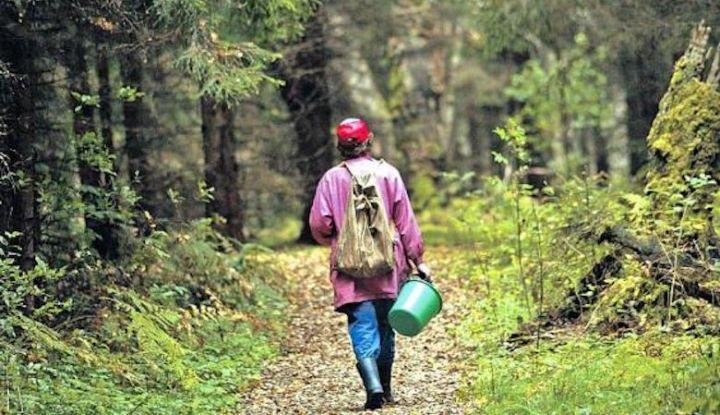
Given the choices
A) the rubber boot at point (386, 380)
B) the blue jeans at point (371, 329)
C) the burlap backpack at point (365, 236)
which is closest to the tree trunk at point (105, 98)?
the burlap backpack at point (365, 236)

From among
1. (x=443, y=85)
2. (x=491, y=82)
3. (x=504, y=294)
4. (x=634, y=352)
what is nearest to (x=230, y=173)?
(x=504, y=294)

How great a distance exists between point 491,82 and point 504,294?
22782 mm

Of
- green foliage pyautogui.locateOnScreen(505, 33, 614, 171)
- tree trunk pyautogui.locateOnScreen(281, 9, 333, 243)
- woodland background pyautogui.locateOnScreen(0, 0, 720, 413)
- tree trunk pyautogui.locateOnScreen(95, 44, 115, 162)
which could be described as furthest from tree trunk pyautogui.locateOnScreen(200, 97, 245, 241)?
green foliage pyautogui.locateOnScreen(505, 33, 614, 171)

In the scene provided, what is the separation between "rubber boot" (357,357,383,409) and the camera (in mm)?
7887

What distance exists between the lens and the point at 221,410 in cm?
816

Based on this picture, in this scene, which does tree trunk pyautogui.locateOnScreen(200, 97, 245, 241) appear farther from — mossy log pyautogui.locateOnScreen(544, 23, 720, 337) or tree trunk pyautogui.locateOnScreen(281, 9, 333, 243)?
mossy log pyautogui.locateOnScreen(544, 23, 720, 337)

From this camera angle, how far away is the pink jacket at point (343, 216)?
8.05 meters

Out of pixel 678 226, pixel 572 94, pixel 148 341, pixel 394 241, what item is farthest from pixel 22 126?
pixel 572 94

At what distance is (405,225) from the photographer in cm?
812

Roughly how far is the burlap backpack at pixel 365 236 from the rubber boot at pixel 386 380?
2.49 ft

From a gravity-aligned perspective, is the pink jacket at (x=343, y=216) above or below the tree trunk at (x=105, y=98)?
below

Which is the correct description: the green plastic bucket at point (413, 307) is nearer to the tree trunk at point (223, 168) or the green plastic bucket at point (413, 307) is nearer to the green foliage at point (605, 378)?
the green foliage at point (605, 378)

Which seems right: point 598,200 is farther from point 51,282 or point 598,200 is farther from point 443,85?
point 443,85

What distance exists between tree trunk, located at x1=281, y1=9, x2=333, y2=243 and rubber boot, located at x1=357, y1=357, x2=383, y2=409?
10.4 meters
